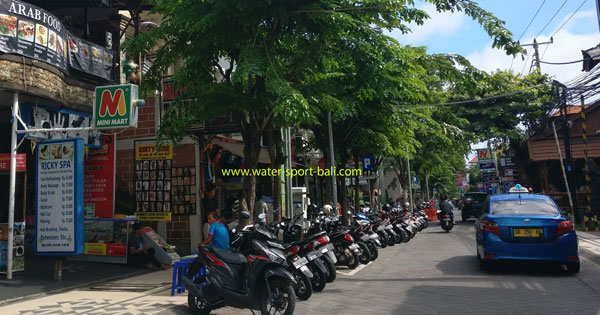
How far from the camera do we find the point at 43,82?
32.5ft

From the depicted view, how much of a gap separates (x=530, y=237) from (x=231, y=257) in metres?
5.15

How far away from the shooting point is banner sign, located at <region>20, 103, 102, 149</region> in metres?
10.1

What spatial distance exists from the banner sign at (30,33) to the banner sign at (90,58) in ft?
2.02

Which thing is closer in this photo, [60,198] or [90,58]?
[60,198]

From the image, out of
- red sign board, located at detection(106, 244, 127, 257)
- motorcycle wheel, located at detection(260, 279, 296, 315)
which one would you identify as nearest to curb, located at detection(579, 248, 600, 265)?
motorcycle wheel, located at detection(260, 279, 296, 315)

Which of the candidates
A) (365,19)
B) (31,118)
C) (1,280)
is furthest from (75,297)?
(365,19)

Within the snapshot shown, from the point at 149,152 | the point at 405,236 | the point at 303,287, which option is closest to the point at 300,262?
the point at 303,287

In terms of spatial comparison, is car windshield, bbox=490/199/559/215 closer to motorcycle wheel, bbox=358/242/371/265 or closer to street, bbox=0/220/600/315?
street, bbox=0/220/600/315

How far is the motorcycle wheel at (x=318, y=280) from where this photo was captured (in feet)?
24.3

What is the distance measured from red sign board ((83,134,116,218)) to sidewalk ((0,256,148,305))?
60.3 inches

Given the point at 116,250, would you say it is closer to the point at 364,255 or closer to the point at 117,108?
the point at 117,108

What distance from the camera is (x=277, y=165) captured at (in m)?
11.2

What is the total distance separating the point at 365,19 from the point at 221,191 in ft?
29.2

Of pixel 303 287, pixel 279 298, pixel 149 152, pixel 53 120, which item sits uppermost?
pixel 53 120
